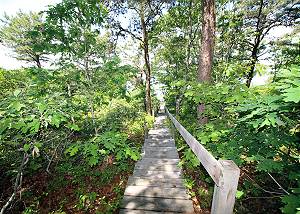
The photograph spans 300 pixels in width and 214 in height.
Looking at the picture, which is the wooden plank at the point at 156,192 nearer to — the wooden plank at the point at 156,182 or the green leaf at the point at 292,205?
the wooden plank at the point at 156,182

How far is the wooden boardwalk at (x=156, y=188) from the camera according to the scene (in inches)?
157

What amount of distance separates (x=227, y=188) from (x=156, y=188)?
10.3 feet

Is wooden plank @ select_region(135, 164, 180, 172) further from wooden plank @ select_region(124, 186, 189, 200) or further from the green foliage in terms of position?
the green foliage

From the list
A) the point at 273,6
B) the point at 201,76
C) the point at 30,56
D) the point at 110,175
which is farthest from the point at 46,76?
the point at 30,56

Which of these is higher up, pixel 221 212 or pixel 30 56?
pixel 30 56

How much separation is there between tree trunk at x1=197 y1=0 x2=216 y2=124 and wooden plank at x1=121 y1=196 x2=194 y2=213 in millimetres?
2582

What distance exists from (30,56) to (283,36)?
2833cm

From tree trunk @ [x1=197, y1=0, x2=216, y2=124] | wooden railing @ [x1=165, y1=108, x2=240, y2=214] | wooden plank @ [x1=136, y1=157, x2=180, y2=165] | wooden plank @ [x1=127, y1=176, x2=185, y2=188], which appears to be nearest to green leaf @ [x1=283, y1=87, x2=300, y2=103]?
wooden railing @ [x1=165, y1=108, x2=240, y2=214]

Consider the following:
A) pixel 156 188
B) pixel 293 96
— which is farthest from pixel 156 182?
pixel 293 96

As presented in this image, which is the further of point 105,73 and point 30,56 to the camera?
point 30,56

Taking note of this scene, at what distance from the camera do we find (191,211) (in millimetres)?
3852

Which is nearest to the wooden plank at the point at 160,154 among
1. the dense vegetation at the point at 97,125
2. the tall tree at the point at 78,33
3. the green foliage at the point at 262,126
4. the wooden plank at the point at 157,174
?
the dense vegetation at the point at 97,125

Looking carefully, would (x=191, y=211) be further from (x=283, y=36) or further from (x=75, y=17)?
(x=283, y=36)

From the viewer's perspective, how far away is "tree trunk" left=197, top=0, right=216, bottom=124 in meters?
5.84
